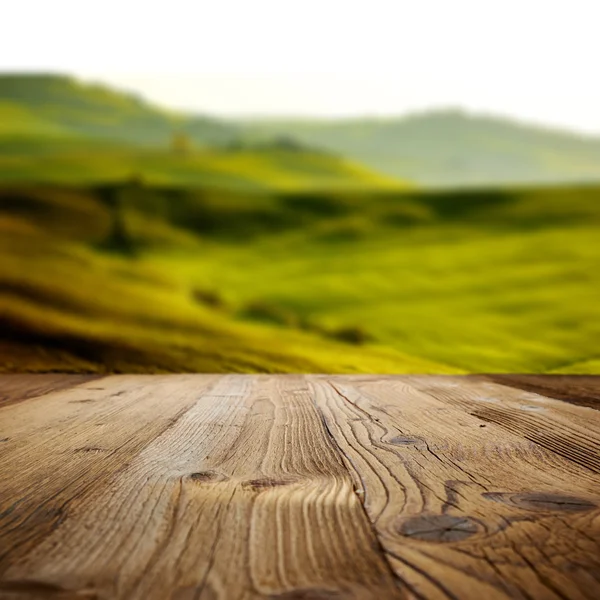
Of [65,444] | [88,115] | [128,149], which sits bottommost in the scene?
[128,149]

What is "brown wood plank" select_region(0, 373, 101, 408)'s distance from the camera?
148 centimetres

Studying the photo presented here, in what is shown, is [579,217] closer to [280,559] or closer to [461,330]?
[461,330]

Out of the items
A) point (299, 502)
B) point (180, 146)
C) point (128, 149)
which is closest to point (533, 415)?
point (299, 502)

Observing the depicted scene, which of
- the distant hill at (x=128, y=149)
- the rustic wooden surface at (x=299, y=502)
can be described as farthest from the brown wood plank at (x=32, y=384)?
the distant hill at (x=128, y=149)

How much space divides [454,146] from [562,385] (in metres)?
85.8

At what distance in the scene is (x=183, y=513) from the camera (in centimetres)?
68

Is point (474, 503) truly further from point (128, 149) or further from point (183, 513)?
point (128, 149)


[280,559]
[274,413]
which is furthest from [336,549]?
[274,413]

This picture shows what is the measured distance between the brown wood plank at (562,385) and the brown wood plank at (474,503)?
0.25m

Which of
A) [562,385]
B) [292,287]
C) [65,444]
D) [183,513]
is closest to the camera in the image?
[183,513]

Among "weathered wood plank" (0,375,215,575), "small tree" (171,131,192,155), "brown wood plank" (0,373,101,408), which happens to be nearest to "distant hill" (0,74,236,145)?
"small tree" (171,131,192,155)

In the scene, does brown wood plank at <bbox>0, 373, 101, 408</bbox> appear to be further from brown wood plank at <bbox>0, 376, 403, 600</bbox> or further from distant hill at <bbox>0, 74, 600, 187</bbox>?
distant hill at <bbox>0, 74, 600, 187</bbox>

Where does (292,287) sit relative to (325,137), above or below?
below

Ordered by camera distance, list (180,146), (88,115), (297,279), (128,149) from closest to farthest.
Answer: (297,279)
(180,146)
(128,149)
(88,115)
